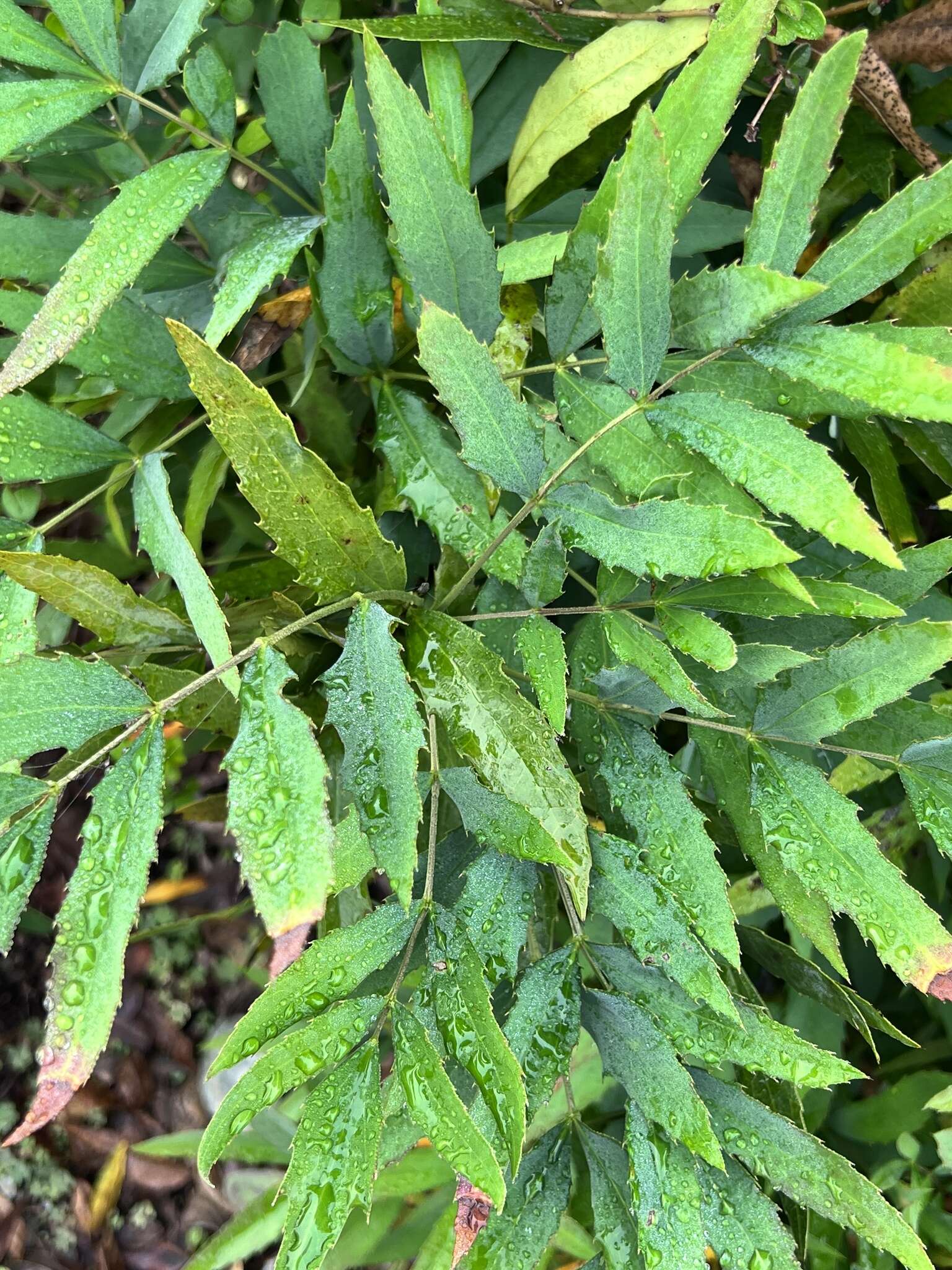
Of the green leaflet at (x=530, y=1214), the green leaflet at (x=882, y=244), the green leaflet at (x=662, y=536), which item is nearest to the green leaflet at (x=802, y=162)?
the green leaflet at (x=882, y=244)

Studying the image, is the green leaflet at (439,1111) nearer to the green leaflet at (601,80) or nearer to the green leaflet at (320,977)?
the green leaflet at (320,977)

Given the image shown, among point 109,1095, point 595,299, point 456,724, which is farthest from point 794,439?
point 109,1095

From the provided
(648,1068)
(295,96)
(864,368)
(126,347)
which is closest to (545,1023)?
(648,1068)

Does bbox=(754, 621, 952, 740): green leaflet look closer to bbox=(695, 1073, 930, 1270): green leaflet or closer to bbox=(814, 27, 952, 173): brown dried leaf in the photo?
bbox=(695, 1073, 930, 1270): green leaflet

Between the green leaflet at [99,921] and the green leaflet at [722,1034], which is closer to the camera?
the green leaflet at [99,921]

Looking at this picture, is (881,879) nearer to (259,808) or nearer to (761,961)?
(761,961)

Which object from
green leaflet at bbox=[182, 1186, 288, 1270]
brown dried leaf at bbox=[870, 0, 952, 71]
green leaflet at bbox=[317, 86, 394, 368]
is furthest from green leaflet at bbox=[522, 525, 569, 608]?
green leaflet at bbox=[182, 1186, 288, 1270]
